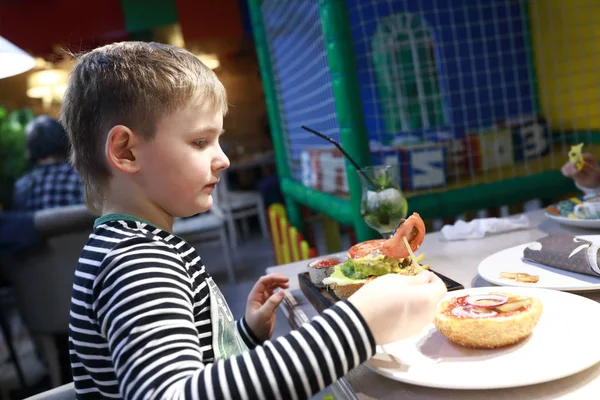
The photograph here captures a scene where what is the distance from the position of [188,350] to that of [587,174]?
47.8 inches

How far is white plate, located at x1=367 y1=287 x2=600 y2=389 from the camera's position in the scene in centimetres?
54

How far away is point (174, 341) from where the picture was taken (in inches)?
22.1

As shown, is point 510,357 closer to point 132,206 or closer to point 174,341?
point 174,341

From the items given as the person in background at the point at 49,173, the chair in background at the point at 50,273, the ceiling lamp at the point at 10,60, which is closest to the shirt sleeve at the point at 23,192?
the person in background at the point at 49,173

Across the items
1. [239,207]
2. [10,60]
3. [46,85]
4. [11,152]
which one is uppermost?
[46,85]

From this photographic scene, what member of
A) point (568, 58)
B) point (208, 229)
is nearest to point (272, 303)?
point (568, 58)

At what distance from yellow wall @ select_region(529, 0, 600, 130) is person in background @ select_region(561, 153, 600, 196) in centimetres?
104

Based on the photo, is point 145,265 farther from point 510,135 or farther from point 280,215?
point 280,215

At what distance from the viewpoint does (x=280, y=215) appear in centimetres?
310

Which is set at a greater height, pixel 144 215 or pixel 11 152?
pixel 11 152

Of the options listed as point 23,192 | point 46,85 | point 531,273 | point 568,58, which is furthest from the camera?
point 46,85

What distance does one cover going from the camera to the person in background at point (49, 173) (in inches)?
124

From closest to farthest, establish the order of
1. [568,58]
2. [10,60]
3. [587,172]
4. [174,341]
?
[174,341], [587,172], [10,60], [568,58]

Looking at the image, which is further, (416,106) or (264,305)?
(416,106)
